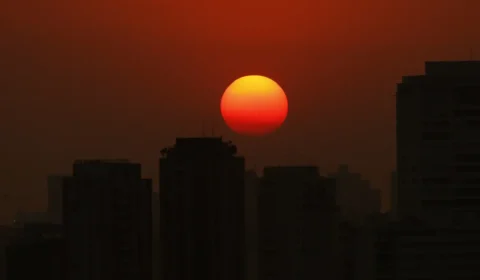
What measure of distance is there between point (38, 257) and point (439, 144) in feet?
68.1

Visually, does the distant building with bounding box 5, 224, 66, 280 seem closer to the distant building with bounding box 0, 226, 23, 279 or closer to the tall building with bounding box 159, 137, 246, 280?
the distant building with bounding box 0, 226, 23, 279

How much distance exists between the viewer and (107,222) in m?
53.3

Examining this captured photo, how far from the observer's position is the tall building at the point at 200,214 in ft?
187

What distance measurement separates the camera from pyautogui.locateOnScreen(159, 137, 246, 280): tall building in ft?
187

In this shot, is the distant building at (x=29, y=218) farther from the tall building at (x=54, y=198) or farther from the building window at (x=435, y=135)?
the building window at (x=435, y=135)

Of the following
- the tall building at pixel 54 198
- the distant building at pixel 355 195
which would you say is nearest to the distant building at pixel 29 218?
the tall building at pixel 54 198

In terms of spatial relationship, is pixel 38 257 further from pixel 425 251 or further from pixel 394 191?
pixel 425 251

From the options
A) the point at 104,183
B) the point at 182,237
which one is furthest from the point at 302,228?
the point at 104,183

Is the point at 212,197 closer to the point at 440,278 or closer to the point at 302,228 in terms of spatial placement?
the point at 302,228

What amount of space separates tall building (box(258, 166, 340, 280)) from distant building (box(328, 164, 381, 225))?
6.03 meters

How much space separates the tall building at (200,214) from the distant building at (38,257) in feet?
17.2

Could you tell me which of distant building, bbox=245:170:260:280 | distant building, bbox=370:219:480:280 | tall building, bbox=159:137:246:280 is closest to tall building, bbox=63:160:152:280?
tall building, bbox=159:137:246:280

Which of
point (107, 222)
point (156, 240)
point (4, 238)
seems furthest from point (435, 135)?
point (4, 238)

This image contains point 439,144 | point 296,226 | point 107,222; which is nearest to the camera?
point 439,144
